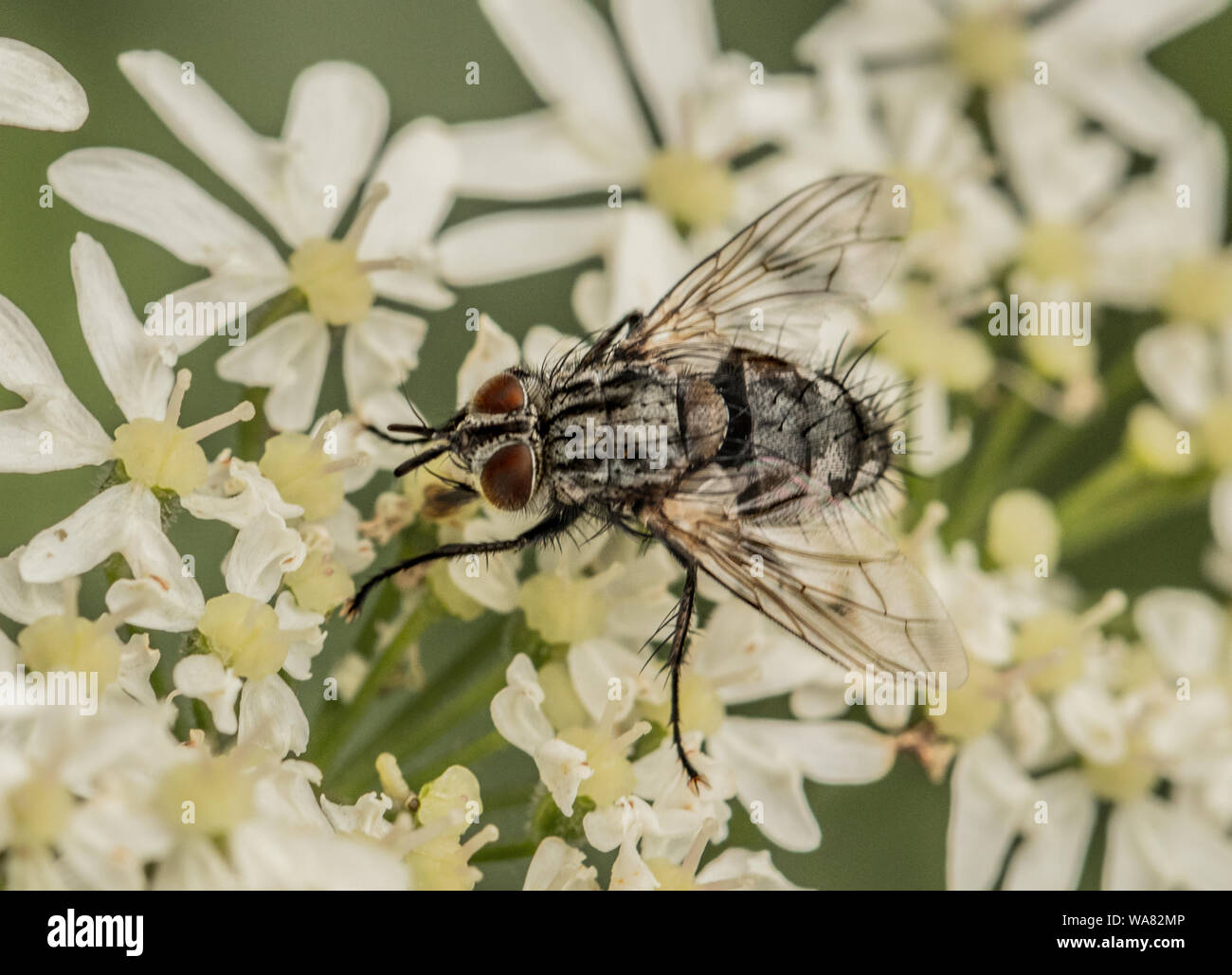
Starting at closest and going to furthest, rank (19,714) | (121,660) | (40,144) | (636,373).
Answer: (19,714) < (121,660) < (636,373) < (40,144)

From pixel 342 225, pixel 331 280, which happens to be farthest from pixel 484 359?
pixel 342 225

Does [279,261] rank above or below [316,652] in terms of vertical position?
above

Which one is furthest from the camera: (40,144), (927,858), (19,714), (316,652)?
(927,858)

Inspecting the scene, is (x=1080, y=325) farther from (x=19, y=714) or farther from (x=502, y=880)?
(x=19, y=714)

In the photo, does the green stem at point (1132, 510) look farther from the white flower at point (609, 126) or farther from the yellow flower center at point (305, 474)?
the yellow flower center at point (305, 474)

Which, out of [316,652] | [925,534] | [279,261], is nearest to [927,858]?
[925,534]

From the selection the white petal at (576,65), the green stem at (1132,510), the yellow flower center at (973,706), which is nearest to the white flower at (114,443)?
the white petal at (576,65)

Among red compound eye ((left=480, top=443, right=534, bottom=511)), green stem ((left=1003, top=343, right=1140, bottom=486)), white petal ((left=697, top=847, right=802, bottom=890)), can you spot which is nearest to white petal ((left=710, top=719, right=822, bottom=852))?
white petal ((left=697, top=847, right=802, bottom=890))

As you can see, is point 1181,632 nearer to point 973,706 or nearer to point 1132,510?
point 1132,510
